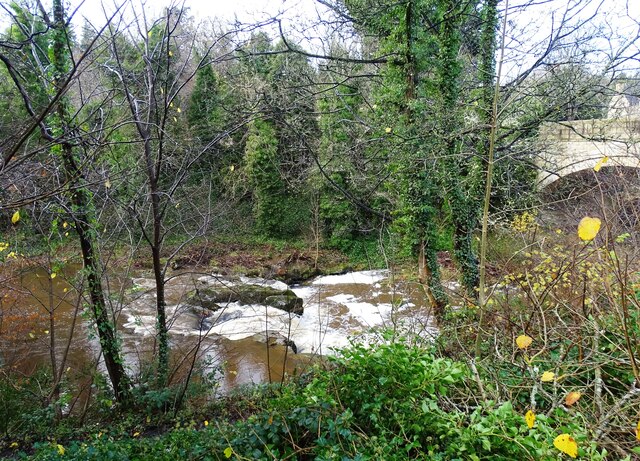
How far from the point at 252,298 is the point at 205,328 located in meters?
1.61

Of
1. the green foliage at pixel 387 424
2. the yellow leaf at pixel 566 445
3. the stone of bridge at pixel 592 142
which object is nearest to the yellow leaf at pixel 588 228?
the yellow leaf at pixel 566 445

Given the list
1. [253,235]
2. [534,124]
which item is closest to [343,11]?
[534,124]

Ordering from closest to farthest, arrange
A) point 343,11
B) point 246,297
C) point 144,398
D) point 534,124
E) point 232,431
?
point 232,431 < point 144,398 < point 534,124 < point 343,11 < point 246,297

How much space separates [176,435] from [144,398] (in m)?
1.72

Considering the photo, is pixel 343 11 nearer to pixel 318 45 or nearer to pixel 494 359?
pixel 318 45

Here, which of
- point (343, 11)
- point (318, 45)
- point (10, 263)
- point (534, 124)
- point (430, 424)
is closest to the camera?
point (430, 424)

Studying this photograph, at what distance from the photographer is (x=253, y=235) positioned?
1664cm

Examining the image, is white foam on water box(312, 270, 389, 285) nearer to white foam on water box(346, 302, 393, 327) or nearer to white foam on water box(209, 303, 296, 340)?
A: white foam on water box(346, 302, 393, 327)

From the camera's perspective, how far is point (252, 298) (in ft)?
34.0

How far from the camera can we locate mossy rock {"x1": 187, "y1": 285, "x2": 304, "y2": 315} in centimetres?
1009

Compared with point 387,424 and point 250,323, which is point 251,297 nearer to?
point 250,323

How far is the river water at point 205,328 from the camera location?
234 inches

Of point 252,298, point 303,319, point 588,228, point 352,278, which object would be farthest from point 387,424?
point 352,278

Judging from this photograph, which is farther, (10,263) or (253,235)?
(253,235)
